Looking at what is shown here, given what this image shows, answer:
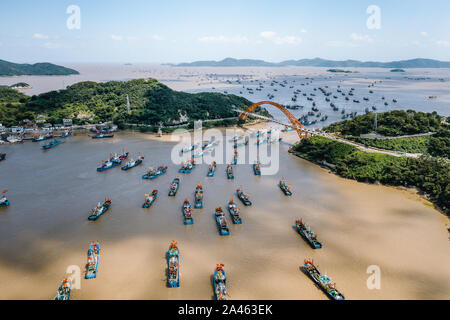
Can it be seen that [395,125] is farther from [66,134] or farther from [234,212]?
[66,134]

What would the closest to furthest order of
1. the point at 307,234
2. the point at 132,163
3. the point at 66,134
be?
the point at 307,234 < the point at 132,163 < the point at 66,134

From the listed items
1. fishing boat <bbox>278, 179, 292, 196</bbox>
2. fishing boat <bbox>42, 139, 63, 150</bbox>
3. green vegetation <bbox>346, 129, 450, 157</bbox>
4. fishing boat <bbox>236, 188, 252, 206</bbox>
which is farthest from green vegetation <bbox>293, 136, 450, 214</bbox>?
fishing boat <bbox>42, 139, 63, 150</bbox>

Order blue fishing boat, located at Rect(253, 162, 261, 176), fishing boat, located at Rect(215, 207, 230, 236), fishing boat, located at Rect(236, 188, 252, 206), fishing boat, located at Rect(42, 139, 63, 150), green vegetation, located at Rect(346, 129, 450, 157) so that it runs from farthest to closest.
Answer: fishing boat, located at Rect(42, 139, 63, 150) < green vegetation, located at Rect(346, 129, 450, 157) < blue fishing boat, located at Rect(253, 162, 261, 176) < fishing boat, located at Rect(236, 188, 252, 206) < fishing boat, located at Rect(215, 207, 230, 236)

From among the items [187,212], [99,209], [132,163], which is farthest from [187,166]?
[99,209]

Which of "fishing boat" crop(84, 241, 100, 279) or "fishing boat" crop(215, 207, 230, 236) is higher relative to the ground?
"fishing boat" crop(215, 207, 230, 236)

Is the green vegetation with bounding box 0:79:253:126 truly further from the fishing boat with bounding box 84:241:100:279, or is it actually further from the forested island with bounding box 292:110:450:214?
the fishing boat with bounding box 84:241:100:279
